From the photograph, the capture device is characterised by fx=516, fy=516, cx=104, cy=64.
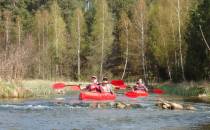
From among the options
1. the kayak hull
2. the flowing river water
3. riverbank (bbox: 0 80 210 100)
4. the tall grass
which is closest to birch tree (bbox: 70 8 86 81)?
riverbank (bbox: 0 80 210 100)

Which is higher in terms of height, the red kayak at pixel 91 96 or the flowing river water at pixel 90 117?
the red kayak at pixel 91 96

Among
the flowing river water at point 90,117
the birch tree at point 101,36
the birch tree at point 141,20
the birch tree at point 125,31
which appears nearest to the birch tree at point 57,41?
the birch tree at point 101,36

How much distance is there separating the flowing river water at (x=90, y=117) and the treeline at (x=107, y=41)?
18.5m

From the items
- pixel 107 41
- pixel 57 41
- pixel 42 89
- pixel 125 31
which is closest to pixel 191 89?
pixel 42 89

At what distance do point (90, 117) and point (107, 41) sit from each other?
1429 inches

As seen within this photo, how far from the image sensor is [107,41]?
2291 inches

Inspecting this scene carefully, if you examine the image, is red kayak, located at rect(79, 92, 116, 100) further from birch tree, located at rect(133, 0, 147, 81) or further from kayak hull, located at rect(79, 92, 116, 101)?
birch tree, located at rect(133, 0, 147, 81)

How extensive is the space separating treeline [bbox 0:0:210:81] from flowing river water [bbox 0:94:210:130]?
18531 millimetres

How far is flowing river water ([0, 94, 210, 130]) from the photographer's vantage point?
19.2 m

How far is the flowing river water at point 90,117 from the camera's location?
756 inches

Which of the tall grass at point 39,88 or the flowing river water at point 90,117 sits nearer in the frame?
the flowing river water at point 90,117

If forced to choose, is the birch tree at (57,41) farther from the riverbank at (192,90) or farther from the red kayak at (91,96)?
the red kayak at (91,96)

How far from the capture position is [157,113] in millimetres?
23969

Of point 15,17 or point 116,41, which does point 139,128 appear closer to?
Answer: point 116,41
